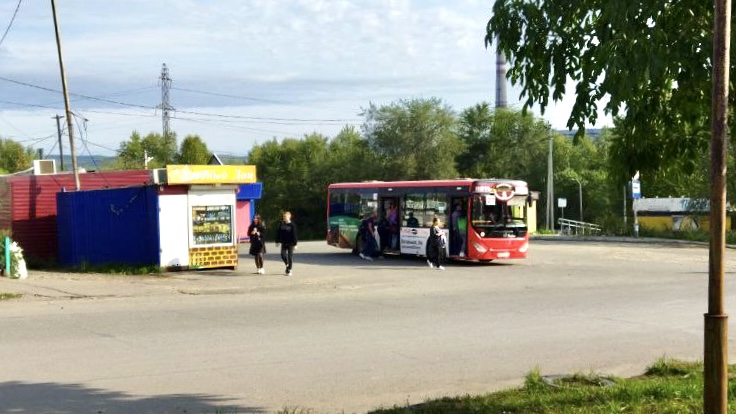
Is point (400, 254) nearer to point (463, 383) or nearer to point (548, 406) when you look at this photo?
point (463, 383)

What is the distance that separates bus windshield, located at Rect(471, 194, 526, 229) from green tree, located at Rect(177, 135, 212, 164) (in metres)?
58.1

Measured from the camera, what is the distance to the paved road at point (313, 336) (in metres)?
8.42

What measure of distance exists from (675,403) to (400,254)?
2165 centimetres

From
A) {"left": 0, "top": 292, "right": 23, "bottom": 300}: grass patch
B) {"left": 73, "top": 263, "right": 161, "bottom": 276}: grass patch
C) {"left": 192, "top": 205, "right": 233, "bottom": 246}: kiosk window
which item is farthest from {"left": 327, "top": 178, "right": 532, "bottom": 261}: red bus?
{"left": 0, "top": 292, "right": 23, "bottom": 300}: grass patch

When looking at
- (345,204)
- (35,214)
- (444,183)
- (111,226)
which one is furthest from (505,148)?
(111,226)

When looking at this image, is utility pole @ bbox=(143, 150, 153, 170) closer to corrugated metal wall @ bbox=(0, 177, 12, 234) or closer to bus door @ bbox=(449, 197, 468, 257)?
corrugated metal wall @ bbox=(0, 177, 12, 234)

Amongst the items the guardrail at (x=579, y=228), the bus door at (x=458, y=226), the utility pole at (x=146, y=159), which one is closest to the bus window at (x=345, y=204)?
the bus door at (x=458, y=226)

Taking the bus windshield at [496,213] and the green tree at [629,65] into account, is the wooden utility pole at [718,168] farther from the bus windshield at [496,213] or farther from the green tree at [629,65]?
the bus windshield at [496,213]

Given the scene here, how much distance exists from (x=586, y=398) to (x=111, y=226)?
62.3 ft

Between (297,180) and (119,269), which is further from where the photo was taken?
(297,180)

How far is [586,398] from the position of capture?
7.35 meters

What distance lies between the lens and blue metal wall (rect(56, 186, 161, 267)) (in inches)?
891

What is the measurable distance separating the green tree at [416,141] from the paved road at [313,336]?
48.6 metres

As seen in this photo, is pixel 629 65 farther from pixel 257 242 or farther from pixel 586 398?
pixel 257 242
